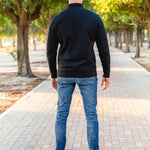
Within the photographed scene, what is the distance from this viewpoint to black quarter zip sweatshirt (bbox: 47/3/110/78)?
309 centimetres

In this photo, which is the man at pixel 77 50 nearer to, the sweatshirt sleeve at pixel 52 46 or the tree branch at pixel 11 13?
the sweatshirt sleeve at pixel 52 46

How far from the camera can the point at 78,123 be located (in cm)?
499

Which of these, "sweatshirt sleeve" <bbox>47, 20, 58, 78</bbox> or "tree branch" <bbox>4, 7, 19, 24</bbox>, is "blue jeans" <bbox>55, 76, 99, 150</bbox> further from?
"tree branch" <bbox>4, 7, 19, 24</bbox>

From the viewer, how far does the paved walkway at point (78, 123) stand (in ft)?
13.2

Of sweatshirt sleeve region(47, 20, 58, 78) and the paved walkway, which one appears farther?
the paved walkway

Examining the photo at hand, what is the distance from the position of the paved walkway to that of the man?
3.03 ft

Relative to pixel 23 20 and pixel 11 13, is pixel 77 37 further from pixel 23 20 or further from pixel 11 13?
pixel 23 20

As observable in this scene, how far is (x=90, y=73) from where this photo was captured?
3172 mm

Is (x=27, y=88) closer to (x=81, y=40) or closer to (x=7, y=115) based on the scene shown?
(x=7, y=115)

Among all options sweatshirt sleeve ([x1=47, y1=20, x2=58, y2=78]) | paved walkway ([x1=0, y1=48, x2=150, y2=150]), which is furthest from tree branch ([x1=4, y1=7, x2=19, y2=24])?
sweatshirt sleeve ([x1=47, y1=20, x2=58, y2=78])

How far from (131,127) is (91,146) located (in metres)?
1.53

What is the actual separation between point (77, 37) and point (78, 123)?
2283 mm

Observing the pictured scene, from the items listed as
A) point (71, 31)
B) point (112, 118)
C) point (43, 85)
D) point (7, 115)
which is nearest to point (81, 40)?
point (71, 31)

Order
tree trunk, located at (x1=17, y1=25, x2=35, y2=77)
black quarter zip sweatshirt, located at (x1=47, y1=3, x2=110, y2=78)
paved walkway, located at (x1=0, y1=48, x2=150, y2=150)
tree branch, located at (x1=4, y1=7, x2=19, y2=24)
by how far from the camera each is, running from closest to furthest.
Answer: black quarter zip sweatshirt, located at (x1=47, y1=3, x2=110, y2=78) < paved walkway, located at (x1=0, y1=48, x2=150, y2=150) < tree branch, located at (x1=4, y1=7, x2=19, y2=24) < tree trunk, located at (x1=17, y1=25, x2=35, y2=77)
